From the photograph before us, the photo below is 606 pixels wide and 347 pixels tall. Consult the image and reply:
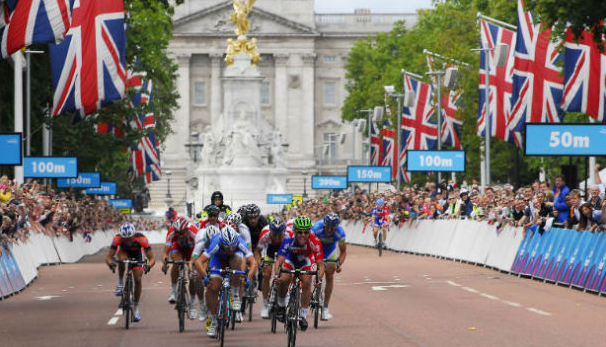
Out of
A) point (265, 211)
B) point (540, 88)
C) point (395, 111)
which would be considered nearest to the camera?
point (540, 88)

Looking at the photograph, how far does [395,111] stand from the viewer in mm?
82188

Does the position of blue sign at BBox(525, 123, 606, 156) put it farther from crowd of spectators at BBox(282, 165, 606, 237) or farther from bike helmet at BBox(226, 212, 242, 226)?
bike helmet at BBox(226, 212, 242, 226)

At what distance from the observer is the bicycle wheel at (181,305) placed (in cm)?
1980

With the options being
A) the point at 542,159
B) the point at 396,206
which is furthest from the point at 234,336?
the point at 542,159

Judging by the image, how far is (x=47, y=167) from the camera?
138 feet

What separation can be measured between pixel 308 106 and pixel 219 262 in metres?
141

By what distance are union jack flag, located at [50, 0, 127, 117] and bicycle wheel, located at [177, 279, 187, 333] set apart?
12.9 metres

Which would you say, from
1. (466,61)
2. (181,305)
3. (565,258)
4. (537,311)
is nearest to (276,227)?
(181,305)

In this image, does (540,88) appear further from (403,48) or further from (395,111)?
(403,48)

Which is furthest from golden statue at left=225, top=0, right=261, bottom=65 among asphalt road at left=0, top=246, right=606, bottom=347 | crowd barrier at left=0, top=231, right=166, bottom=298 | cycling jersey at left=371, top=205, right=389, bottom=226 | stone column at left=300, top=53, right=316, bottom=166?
asphalt road at left=0, top=246, right=606, bottom=347

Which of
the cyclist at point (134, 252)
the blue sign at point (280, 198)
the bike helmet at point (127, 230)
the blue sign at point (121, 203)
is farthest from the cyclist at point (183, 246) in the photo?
the blue sign at point (280, 198)

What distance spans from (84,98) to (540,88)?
37.4ft

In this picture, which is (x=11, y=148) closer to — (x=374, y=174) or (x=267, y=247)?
(x=267, y=247)

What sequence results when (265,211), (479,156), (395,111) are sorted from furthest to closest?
1. (265,211)
2. (395,111)
3. (479,156)
